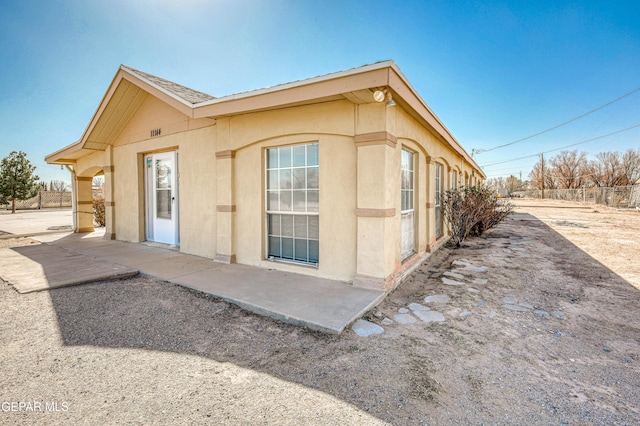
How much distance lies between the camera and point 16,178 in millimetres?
20734

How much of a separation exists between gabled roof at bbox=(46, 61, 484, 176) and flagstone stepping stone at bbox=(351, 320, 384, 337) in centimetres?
283

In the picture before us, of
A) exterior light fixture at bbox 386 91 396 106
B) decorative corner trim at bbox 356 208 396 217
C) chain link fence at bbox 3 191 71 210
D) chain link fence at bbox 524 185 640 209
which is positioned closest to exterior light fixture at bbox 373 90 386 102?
exterior light fixture at bbox 386 91 396 106

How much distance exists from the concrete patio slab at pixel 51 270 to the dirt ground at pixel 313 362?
9.8 inches

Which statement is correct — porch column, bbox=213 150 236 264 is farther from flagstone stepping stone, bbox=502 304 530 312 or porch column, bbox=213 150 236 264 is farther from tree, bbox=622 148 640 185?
tree, bbox=622 148 640 185

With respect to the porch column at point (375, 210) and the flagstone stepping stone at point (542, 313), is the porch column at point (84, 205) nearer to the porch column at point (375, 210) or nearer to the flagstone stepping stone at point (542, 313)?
the porch column at point (375, 210)

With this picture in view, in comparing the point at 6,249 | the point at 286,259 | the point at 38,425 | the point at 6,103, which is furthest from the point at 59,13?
the point at 38,425

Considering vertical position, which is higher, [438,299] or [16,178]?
[16,178]

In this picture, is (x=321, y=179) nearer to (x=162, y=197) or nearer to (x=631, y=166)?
(x=162, y=197)

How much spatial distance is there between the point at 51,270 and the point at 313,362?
5283mm

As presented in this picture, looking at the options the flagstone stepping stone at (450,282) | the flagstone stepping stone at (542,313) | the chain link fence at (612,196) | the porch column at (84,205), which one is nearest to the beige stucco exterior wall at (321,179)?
the flagstone stepping stone at (450,282)

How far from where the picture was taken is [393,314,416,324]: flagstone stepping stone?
11.0ft

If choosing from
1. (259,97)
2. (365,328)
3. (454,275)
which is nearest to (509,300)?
(454,275)

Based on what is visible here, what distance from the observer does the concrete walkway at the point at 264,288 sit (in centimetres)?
333

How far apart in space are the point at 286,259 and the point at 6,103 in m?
13.9
